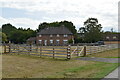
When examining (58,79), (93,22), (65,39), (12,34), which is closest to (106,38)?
(93,22)

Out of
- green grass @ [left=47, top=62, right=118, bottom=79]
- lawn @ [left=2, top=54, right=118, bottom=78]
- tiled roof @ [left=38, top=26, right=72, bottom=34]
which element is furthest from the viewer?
tiled roof @ [left=38, top=26, right=72, bottom=34]

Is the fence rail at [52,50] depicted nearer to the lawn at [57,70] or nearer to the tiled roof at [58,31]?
the lawn at [57,70]

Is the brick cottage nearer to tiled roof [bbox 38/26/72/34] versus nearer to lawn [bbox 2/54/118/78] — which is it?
tiled roof [bbox 38/26/72/34]

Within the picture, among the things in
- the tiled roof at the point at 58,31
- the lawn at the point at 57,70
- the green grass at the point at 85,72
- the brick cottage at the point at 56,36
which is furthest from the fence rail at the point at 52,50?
the tiled roof at the point at 58,31

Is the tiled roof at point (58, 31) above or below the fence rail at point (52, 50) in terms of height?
above

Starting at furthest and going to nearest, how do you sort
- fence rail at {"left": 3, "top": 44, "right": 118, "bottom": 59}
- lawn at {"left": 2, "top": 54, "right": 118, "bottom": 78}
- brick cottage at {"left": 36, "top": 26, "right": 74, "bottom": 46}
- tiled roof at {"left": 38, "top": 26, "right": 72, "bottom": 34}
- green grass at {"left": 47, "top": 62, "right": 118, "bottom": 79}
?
tiled roof at {"left": 38, "top": 26, "right": 72, "bottom": 34} → brick cottage at {"left": 36, "top": 26, "right": 74, "bottom": 46} → fence rail at {"left": 3, "top": 44, "right": 118, "bottom": 59} → lawn at {"left": 2, "top": 54, "right": 118, "bottom": 78} → green grass at {"left": 47, "top": 62, "right": 118, "bottom": 79}

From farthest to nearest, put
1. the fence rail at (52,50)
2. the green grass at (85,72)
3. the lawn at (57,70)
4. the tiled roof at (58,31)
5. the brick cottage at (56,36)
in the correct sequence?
the tiled roof at (58,31) < the brick cottage at (56,36) < the fence rail at (52,50) < the lawn at (57,70) < the green grass at (85,72)

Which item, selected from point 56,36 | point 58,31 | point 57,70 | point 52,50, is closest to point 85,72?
point 57,70

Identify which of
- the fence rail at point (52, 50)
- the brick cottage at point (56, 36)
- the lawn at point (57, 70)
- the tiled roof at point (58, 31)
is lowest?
the lawn at point (57, 70)

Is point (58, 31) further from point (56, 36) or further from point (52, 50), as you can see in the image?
point (52, 50)

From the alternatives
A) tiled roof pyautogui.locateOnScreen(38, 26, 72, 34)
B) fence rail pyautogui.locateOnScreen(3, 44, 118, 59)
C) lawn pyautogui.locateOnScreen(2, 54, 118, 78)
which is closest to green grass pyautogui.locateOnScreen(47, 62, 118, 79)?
lawn pyautogui.locateOnScreen(2, 54, 118, 78)

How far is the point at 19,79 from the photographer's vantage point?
7082 mm

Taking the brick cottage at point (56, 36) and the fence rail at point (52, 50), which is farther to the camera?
the brick cottage at point (56, 36)

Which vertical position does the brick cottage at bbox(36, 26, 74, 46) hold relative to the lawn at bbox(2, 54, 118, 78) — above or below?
above
